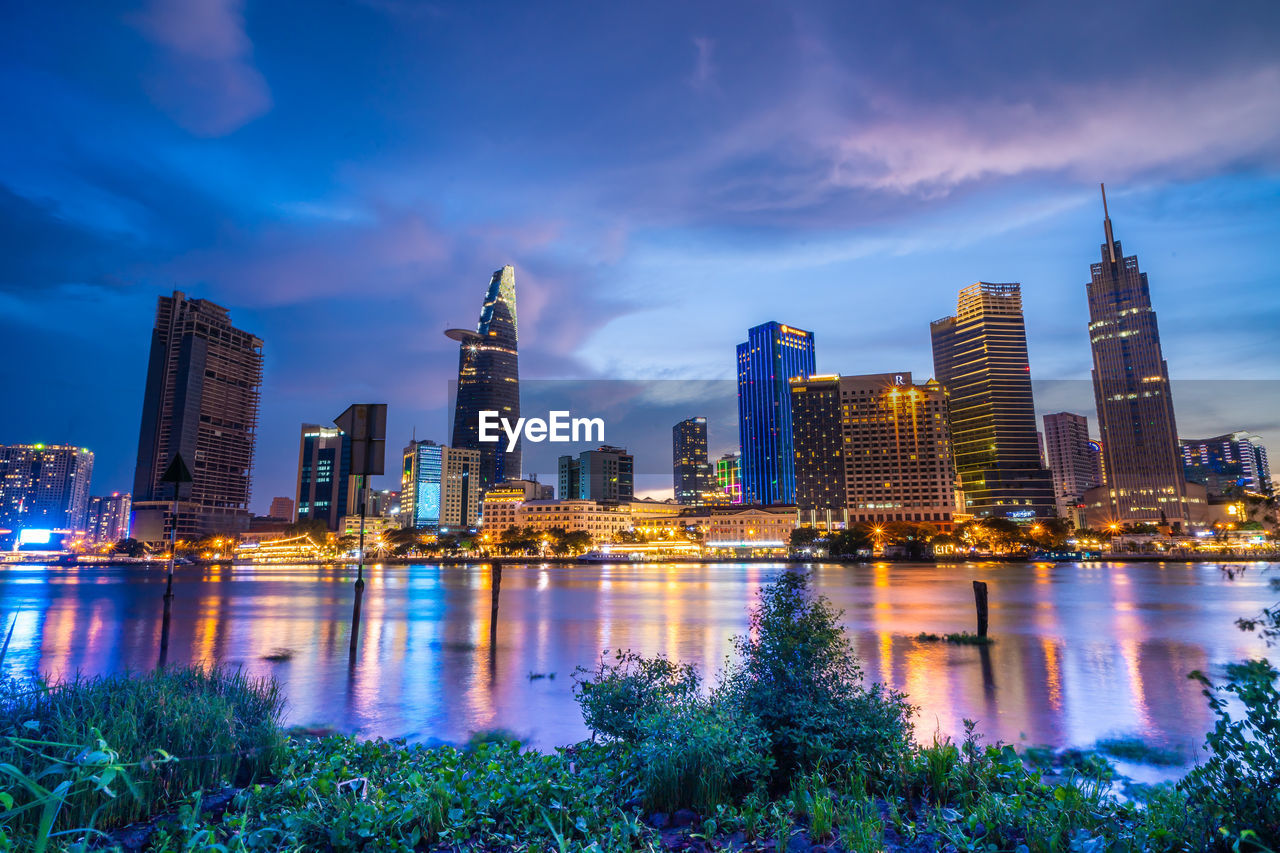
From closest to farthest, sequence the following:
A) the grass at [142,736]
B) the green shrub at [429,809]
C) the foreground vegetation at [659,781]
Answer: the foreground vegetation at [659,781]
the green shrub at [429,809]
the grass at [142,736]

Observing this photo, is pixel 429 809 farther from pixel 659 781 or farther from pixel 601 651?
pixel 601 651

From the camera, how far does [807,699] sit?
398 inches

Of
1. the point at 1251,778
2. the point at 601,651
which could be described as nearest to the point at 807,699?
the point at 1251,778

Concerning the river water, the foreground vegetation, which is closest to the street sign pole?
the river water

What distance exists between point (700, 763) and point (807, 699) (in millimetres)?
2436

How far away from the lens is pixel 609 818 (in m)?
7.52

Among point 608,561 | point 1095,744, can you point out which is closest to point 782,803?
point 1095,744

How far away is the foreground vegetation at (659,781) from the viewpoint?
6188 millimetres

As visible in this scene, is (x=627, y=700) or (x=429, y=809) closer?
(x=429, y=809)

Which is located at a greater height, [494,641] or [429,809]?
[429,809]

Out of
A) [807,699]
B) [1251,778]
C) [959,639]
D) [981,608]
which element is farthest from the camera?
[981,608]

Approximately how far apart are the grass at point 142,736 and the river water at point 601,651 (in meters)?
7.87

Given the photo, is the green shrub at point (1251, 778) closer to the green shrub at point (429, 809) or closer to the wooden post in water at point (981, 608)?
the green shrub at point (429, 809)

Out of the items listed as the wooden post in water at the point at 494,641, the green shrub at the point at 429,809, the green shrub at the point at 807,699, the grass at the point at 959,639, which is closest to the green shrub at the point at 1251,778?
the green shrub at the point at 807,699
